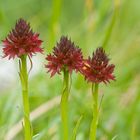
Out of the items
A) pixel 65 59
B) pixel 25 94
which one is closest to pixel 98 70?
pixel 65 59

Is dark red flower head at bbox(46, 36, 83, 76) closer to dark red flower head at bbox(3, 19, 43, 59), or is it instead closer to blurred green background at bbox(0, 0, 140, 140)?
dark red flower head at bbox(3, 19, 43, 59)

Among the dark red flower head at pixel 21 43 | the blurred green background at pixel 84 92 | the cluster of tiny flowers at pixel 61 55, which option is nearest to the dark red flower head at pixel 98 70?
the cluster of tiny flowers at pixel 61 55

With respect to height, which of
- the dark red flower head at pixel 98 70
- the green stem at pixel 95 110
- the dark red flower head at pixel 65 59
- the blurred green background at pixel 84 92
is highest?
the blurred green background at pixel 84 92

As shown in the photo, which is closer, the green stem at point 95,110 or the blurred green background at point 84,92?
the green stem at point 95,110

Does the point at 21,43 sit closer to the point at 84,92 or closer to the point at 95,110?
the point at 95,110

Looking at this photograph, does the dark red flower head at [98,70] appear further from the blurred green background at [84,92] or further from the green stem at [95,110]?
the blurred green background at [84,92]

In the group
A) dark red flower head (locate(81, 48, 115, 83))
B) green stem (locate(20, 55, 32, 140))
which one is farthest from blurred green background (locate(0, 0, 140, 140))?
dark red flower head (locate(81, 48, 115, 83))
